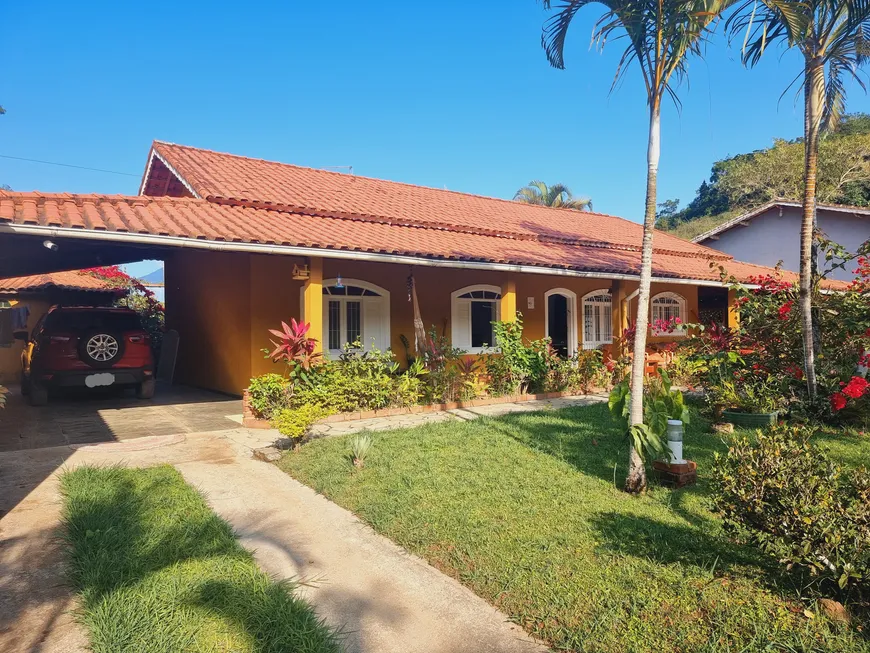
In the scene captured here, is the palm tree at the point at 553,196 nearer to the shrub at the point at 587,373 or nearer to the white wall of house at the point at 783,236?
the white wall of house at the point at 783,236

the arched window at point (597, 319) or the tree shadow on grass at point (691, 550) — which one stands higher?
the arched window at point (597, 319)

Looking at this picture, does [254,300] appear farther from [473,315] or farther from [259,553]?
[259,553]

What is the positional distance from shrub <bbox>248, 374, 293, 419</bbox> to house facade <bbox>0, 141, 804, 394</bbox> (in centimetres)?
96

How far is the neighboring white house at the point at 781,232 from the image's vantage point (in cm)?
1886

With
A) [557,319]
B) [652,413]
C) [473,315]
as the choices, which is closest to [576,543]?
[652,413]

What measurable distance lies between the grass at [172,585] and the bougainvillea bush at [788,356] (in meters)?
6.74

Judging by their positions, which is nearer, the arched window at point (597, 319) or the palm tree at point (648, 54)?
the palm tree at point (648, 54)

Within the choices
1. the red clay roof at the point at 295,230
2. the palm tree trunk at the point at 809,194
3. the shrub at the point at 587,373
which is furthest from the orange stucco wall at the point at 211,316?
the palm tree trunk at the point at 809,194

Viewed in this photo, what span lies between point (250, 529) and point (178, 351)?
34.6ft

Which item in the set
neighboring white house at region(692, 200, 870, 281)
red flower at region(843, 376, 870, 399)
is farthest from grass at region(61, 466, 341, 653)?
neighboring white house at region(692, 200, 870, 281)

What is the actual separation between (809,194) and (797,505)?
5.94 m

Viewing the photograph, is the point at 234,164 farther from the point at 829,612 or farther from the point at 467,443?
the point at 829,612

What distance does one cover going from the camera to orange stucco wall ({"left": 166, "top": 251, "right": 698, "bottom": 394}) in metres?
9.87

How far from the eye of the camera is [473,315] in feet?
41.3
